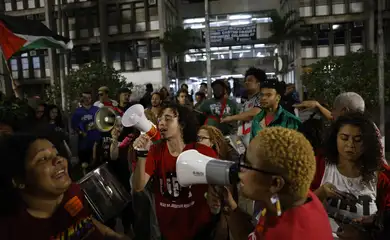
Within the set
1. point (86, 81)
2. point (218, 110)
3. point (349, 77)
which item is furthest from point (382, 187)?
point (86, 81)

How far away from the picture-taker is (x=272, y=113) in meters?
3.92

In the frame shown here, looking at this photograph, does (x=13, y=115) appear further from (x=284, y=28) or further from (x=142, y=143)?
(x=284, y=28)

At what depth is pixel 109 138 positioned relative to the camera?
A: 505 cm

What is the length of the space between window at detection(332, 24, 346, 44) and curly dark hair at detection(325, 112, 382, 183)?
896 inches

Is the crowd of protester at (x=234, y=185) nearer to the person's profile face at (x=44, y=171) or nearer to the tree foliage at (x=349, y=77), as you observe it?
the person's profile face at (x=44, y=171)

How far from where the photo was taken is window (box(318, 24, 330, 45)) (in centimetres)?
2316

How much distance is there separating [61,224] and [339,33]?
2442 cm

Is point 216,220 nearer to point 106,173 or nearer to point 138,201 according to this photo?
point 106,173

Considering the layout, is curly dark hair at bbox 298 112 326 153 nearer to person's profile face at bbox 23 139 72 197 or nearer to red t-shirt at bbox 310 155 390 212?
red t-shirt at bbox 310 155 390 212

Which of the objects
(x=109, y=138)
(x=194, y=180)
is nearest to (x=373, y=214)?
(x=194, y=180)

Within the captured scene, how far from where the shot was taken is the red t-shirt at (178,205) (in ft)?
8.51

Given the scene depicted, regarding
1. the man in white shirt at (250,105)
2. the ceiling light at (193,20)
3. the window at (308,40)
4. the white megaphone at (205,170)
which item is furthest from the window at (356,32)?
the white megaphone at (205,170)

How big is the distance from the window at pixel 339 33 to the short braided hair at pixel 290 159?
2390 cm

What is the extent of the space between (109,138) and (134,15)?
21.8 metres
